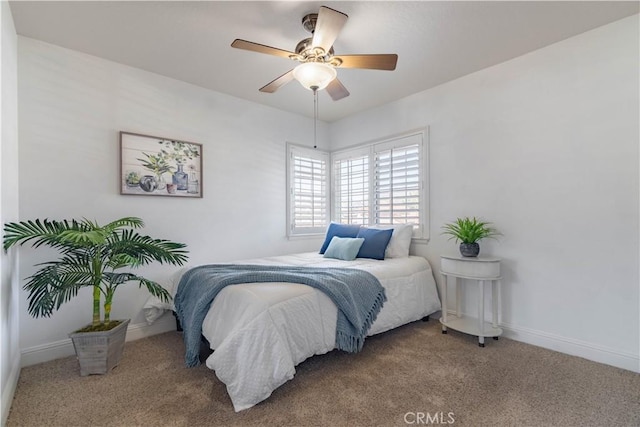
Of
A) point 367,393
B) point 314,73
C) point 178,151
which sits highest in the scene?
point 314,73

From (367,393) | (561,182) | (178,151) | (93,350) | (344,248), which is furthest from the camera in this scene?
(344,248)

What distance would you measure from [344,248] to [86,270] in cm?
225

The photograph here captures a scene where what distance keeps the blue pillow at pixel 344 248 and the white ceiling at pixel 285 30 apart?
1.72 metres

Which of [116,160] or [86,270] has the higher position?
[116,160]

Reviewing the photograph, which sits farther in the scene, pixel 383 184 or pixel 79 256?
pixel 383 184

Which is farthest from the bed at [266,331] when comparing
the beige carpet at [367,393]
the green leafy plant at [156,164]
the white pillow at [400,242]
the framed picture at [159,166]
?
the green leafy plant at [156,164]

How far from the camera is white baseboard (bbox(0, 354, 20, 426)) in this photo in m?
1.71

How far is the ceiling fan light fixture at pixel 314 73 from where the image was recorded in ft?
6.97

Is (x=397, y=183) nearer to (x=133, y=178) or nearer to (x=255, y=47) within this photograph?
(x=255, y=47)

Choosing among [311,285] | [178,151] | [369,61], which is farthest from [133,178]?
[369,61]

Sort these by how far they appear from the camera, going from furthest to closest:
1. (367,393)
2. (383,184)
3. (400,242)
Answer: (383,184)
(400,242)
(367,393)

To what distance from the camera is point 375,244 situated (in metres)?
3.36

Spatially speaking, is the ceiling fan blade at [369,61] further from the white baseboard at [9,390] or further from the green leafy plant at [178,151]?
the white baseboard at [9,390]

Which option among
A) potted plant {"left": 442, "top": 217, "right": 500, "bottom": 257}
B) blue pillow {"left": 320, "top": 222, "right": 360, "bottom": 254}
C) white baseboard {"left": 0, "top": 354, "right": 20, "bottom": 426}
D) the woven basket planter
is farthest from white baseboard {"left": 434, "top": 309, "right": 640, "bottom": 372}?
white baseboard {"left": 0, "top": 354, "right": 20, "bottom": 426}
